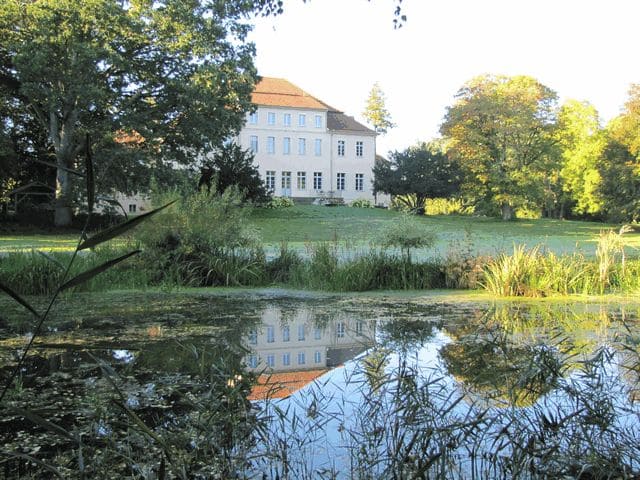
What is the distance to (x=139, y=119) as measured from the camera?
25.4 m

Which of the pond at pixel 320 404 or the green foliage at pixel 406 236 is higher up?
the green foliage at pixel 406 236

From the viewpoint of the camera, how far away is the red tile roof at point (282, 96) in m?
52.0

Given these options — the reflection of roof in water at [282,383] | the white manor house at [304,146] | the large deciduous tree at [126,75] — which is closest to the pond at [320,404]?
the reflection of roof in water at [282,383]

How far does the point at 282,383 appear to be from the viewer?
162 inches

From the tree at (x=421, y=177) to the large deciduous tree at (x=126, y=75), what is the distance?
60.1ft

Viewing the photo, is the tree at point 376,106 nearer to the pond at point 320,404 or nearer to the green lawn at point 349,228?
the green lawn at point 349,228

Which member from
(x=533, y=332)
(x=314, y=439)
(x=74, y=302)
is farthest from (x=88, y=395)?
(x=74, y=302)

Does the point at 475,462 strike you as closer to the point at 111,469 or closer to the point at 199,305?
the point at 111,469

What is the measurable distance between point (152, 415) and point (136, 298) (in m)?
5.43

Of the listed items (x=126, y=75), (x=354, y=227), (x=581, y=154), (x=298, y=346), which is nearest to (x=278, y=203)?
(x=354, y=227)

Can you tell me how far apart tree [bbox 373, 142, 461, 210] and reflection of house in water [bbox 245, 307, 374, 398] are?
35776 mm

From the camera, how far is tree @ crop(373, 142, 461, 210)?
140 feet

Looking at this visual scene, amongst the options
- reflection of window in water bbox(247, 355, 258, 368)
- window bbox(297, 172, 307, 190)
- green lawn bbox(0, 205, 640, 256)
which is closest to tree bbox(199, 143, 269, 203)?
green lawn bbox(0, 205, 640, 256)

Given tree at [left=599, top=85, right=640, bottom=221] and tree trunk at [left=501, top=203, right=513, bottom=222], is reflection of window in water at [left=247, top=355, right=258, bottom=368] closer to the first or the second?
tree at [left=599, top=85, right=640, bottom=221]
